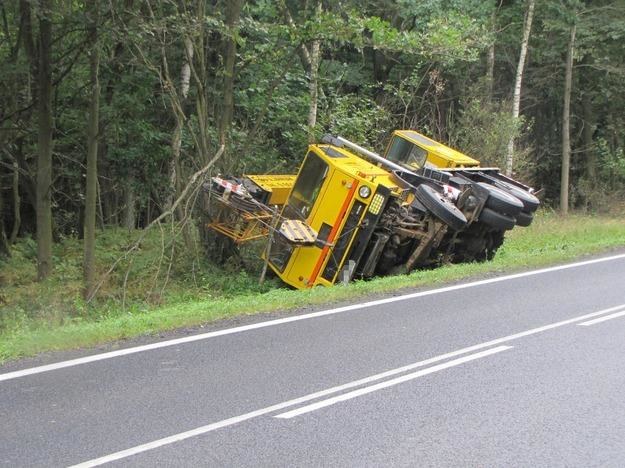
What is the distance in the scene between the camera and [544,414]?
555cm

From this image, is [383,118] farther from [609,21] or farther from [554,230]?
[609,21]

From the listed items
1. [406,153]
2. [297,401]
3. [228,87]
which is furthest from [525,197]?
[297,401]

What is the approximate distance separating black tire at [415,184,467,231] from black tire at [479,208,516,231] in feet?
2.21

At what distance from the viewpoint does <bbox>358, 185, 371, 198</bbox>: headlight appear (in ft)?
42.1

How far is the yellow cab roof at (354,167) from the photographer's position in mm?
13016

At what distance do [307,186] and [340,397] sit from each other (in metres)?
8.23

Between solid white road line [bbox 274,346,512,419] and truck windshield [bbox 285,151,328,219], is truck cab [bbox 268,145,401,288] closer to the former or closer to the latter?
truck windshield [bbox 285,151,328,219]

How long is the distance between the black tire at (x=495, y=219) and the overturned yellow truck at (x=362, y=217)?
0.06 feet

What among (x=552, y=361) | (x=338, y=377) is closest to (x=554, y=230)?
(x=552, y=361)

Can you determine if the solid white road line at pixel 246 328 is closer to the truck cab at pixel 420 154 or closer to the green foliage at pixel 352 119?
the truck cab at pixel 420 154

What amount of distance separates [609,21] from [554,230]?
38.2ft

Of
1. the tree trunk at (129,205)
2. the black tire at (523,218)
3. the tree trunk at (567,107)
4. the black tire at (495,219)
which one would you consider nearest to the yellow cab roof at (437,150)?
the black tire at (523,218)

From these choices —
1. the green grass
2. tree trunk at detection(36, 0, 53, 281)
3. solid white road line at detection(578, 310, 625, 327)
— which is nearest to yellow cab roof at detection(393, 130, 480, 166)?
the green grass

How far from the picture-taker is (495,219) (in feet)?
44.0
